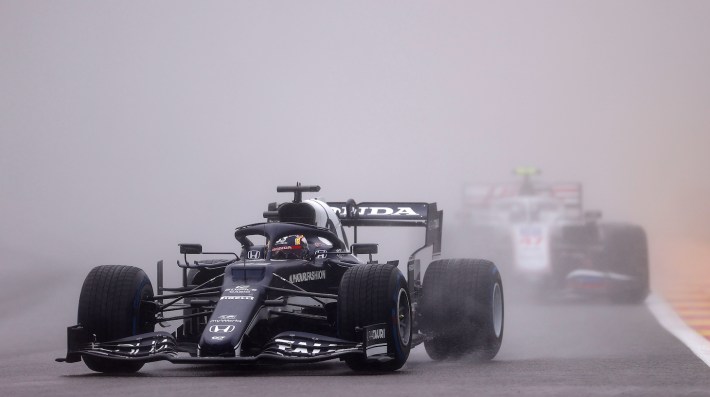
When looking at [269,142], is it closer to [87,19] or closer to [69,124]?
[87,19]

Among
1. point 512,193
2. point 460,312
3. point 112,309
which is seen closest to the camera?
point 112,309

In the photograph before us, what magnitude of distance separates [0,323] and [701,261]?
24.4 m

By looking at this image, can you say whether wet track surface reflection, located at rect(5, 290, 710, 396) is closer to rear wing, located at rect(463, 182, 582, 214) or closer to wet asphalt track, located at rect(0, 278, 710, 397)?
wet asphalt track, located at rect(0, 278, 710, 397)

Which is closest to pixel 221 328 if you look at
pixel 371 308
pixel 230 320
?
pixel 230 320

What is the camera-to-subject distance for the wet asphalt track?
10.8 metres

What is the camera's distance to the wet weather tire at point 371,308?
12.5 metres

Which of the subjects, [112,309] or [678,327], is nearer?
[112,309]

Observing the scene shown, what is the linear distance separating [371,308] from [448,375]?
84 centimetres

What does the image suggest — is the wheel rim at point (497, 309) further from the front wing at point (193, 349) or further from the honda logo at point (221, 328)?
the honda logo at point (221, 328)

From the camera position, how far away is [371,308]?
12.6 meters

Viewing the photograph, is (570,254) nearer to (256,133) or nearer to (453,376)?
(453,376)

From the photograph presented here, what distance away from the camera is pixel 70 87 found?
161 ft

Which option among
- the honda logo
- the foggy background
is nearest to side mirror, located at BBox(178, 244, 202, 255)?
the honda logo

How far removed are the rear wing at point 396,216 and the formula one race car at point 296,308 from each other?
710 mm
